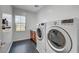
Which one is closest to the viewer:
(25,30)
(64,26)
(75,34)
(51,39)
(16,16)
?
(75,34)

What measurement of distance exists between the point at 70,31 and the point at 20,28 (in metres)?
3.28

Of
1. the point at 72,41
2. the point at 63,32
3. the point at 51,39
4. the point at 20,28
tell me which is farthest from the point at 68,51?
the point at 20,28

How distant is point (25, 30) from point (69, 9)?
302cm

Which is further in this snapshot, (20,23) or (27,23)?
Answer: (27,23)

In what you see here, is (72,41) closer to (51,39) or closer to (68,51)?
(68,51)

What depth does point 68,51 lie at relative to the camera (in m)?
0.91

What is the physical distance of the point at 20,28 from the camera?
378cm

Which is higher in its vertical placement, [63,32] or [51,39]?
[63,32]

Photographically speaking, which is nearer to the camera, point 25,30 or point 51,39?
point 51,39

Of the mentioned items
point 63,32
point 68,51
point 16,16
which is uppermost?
point 16,16

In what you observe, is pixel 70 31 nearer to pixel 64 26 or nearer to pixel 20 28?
pixel 64 26

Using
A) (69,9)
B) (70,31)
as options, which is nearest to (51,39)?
(70,31)

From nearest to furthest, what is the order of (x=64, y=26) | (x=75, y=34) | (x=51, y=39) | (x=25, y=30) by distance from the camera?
(x=75, y=34) → (x=64, y=26) → (x=51, y=39) → (x=25, y=30)

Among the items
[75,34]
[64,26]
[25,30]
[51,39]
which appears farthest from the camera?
[25,30]
